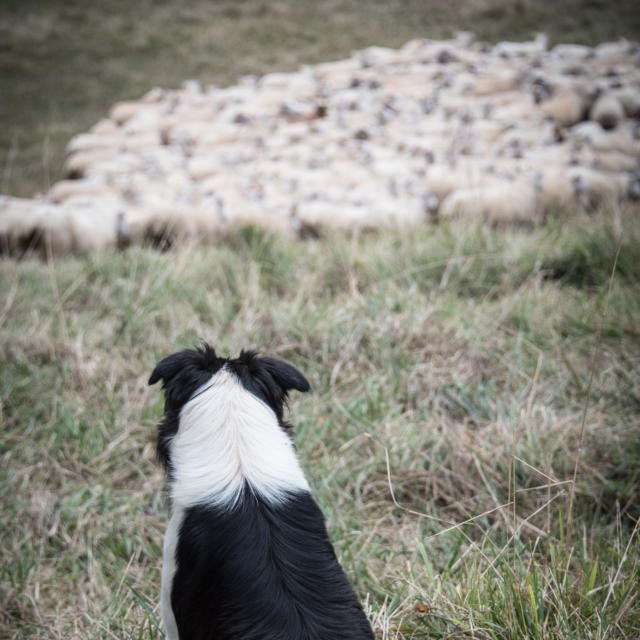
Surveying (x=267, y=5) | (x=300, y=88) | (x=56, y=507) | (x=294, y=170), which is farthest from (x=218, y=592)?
(x=267, y=5)

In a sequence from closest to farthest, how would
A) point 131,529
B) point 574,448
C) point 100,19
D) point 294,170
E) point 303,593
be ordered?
1. point 303,593
2. point 131,529
3. point 574,448
4. point 294,170
5. point 100,19

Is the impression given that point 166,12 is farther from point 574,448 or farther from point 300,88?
point 574,448

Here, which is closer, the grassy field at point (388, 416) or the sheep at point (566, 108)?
the grassy field at point (388, 416)

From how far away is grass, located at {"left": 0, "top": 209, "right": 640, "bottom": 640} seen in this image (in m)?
1.93

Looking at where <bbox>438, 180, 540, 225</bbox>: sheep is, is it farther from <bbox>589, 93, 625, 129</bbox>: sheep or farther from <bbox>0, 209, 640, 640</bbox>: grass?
<bbox>589, 93, 625, 129</bbox>: sheep

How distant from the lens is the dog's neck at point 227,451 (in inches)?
58.7

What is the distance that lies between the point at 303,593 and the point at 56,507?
5.32ft

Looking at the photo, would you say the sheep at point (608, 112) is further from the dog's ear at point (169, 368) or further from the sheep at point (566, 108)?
the dog's ear at point (169, 368)

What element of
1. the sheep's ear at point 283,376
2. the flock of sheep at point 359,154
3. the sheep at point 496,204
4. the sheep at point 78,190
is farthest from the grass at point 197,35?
the sheep's ear at point 283,376

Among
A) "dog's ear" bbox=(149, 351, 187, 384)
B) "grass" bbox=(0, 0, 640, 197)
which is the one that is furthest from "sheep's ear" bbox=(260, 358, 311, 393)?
"grass" bbox=(0, 0, 640, 197)

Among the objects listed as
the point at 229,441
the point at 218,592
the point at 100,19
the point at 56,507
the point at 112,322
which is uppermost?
the point at 100,19

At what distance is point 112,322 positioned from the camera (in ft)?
11.9

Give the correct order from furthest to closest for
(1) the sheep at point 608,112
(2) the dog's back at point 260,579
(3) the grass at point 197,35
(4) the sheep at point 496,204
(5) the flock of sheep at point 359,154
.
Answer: (3) the grass at point 197,35 → (1) the sheep at point 608,112 → (5) the flock of sheep at point 359,154 → (4) the sheep at point 496,204 → (2) the dog's back at point 260,579

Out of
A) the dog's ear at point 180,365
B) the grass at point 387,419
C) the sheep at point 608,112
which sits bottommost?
the grass at point 387,419
